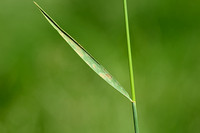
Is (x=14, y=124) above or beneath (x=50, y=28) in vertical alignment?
beneath

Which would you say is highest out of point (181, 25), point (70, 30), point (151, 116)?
point (70, 30)

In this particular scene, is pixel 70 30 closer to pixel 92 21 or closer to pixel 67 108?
pixel 92 21

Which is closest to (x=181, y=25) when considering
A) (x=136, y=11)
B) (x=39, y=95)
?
(x=136, y=11)

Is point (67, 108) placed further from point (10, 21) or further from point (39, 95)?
point (10, 21)

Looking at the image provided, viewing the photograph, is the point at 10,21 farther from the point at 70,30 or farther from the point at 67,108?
the point at 67,108

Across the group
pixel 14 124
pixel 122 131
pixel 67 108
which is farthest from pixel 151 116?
pixel 14 124

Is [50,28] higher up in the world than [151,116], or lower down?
higher up
